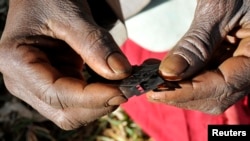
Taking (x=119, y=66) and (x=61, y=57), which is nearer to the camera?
(x=119, y=66)

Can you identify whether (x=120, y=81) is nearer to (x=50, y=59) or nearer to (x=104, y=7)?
(x=50, y=59)

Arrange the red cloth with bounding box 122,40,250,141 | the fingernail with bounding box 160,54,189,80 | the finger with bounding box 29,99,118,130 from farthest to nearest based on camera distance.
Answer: the red cloth with bounding box 122,40,250,141
the finger with bounding box 29,99,118,130
the fingernail with bounding box 160,54,189,80

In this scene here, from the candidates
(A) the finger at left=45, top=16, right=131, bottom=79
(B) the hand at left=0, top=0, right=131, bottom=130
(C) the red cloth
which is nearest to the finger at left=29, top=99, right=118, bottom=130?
(B) the hand at left=0, top=0, right=131, bottom=130

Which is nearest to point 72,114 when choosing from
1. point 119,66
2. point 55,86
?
point 55,86

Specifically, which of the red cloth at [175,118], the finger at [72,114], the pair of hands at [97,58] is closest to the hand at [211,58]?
the pair of hands at [97,58]

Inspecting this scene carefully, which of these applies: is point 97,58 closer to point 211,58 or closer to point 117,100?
point 117,100

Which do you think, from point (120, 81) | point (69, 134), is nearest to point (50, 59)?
point (120, 81)

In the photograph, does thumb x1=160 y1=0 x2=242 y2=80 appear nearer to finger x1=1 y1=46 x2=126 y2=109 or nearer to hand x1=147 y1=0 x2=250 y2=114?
hand x1=147 y1=0 x2=250 y2=114
